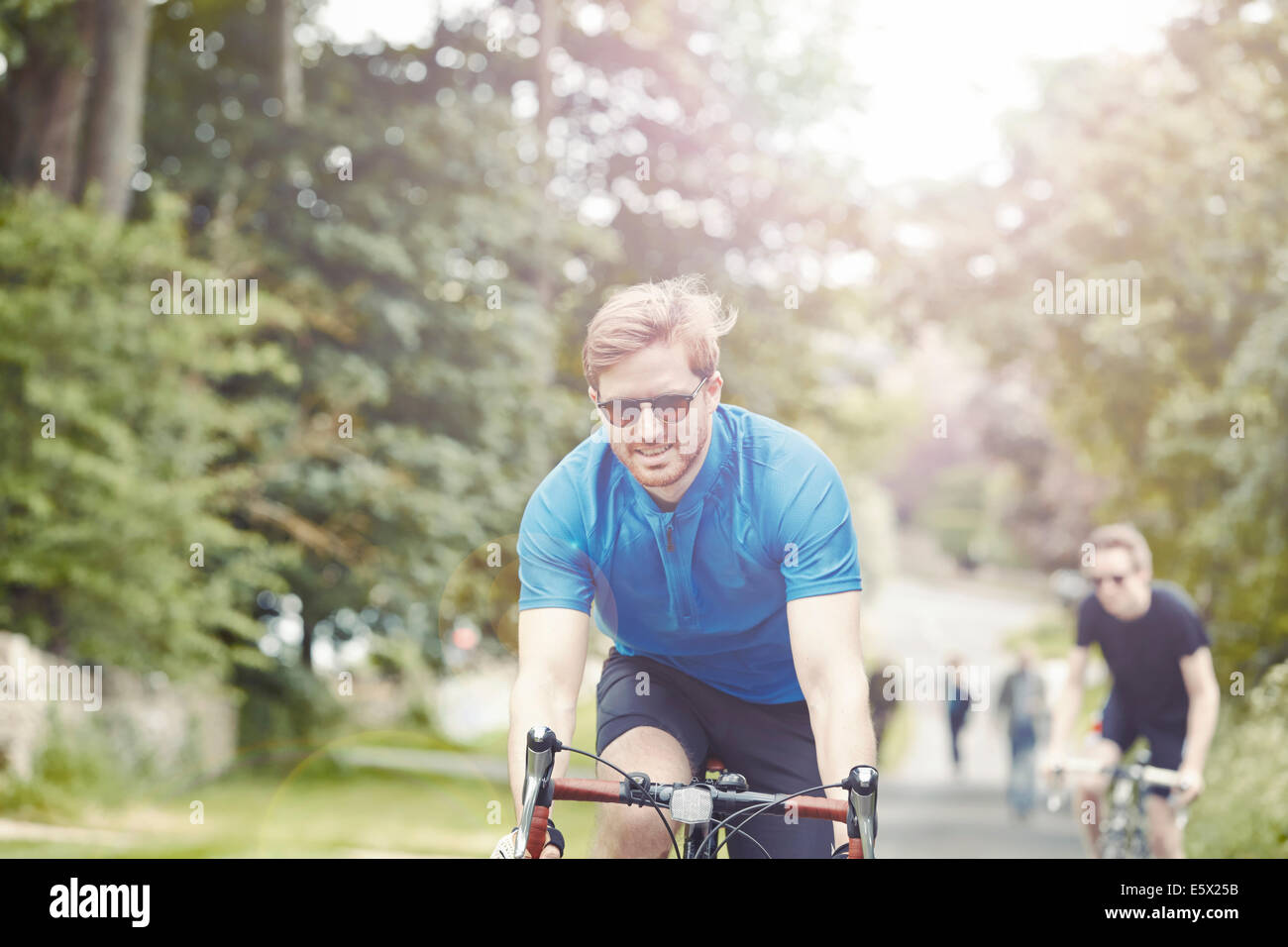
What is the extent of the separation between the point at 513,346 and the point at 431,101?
3672 millimetres

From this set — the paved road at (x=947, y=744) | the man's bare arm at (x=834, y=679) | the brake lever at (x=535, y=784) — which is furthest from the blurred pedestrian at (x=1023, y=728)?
the brake lever at (x=535, y=784)

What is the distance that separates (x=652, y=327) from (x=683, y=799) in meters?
1.02

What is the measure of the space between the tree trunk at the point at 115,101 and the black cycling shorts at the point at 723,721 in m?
12.5

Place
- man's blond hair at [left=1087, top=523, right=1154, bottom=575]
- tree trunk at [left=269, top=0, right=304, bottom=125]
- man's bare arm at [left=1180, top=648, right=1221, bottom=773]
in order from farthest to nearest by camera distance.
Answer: tree trunk at [left=269, top=0, right=304, bottom=125], man's blond hair at [left=1087, top=523, right=1154, bottom=575], man's bare arm at [left=1180, top=648, right=1221, bottom=773]

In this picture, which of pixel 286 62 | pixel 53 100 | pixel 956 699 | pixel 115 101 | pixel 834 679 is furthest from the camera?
pixel 956 699

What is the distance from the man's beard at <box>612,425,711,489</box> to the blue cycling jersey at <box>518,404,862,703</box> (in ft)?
0.38

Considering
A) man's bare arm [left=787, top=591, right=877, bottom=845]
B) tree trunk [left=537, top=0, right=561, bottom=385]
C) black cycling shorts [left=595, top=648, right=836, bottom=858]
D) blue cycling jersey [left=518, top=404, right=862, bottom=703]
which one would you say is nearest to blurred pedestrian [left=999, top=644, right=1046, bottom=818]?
tree trunk [left=537, top=0, right=561, bottom=385]

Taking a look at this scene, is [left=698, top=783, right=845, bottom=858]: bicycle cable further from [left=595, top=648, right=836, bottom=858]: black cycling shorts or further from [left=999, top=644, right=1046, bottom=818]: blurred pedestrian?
[left=999, top=644, right=1046, bottom=818]: blurred pedestrian

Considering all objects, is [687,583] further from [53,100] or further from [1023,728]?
[53,100]

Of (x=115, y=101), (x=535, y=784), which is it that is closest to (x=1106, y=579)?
(x=535, y=784)

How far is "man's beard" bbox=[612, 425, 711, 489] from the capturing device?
317 centimetres

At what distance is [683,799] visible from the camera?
2836mm

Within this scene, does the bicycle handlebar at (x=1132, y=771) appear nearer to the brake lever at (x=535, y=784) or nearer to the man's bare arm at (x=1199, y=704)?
the man's bare arm at (x=1199, y=704)
